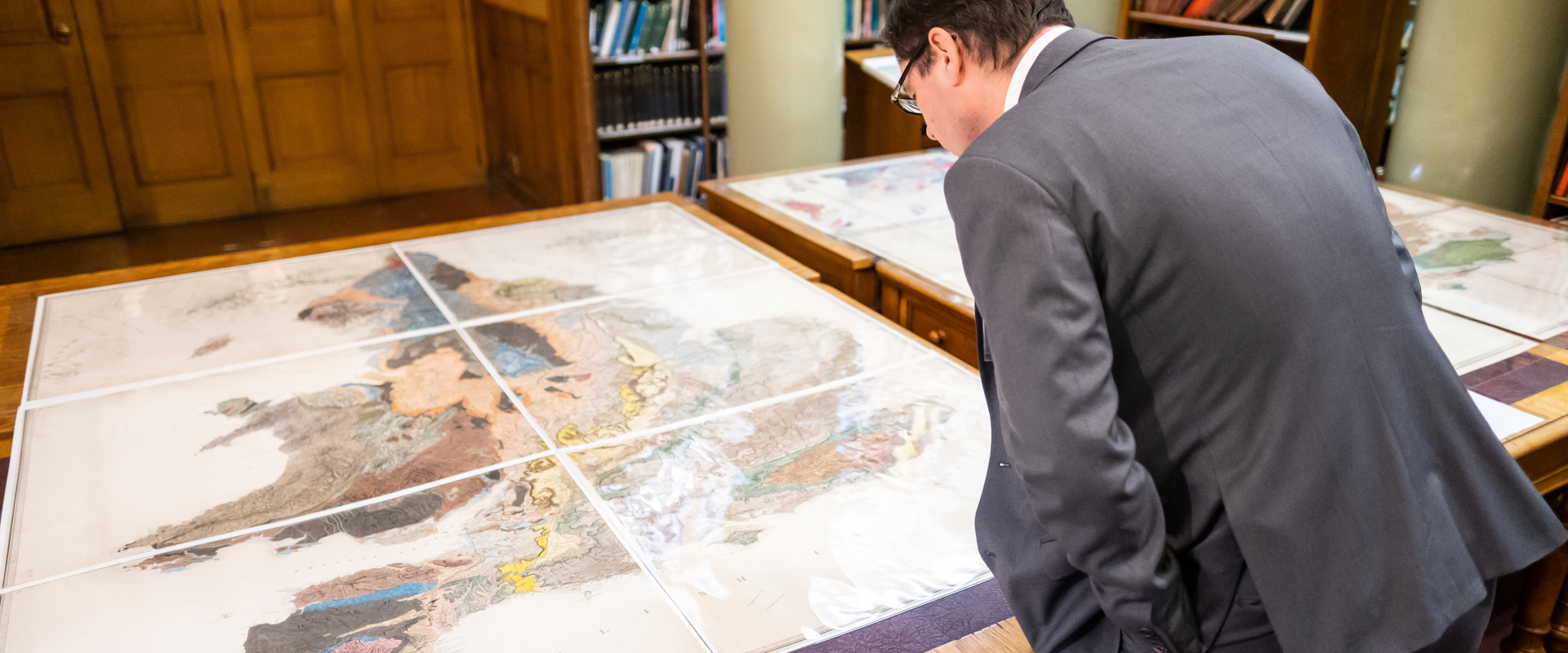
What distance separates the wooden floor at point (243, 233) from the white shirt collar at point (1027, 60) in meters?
4.46

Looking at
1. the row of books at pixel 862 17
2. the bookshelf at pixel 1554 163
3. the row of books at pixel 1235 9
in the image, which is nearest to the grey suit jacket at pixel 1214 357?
the bookshelf at pixel 1554 163

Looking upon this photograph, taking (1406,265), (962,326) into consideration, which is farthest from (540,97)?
(1406,265)

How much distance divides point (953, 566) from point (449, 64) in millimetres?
4832

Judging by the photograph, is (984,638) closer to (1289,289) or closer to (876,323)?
(1289,289)

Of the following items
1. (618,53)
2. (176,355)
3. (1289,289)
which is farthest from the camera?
(618,53)

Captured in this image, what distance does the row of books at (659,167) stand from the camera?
4.74 meters

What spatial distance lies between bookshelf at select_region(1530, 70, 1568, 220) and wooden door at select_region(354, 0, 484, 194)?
4705mm

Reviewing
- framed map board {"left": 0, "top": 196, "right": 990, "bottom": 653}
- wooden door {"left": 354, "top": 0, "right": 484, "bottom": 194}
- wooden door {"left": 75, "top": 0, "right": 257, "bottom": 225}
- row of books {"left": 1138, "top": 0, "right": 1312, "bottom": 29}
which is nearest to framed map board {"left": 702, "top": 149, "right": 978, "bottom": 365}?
framed map board {"left": 0, "top": 196, "right": 990, "bottom": 653}

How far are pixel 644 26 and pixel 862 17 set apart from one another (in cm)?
112

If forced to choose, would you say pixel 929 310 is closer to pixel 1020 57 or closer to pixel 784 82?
pixel 1020 57

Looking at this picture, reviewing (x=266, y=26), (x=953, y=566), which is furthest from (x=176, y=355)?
(x=266, y=26)

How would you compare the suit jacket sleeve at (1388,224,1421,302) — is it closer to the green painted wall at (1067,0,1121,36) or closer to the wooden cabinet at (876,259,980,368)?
the wooden cabinet at (876,259,980,368)

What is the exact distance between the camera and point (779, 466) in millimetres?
1663

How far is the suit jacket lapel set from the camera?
98 centimetres
